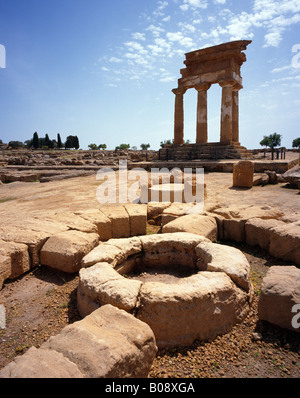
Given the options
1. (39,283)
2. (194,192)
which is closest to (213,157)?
(194,192)

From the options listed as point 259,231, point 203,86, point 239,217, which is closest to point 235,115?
point 203,86

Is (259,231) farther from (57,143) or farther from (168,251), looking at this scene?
(57,143)

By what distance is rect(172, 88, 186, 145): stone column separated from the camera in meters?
17.0

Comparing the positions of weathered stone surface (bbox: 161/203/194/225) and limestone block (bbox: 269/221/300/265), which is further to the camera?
weathered stone surface (bbox: 161/203/194/225)

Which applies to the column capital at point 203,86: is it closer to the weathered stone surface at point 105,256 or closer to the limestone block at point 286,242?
the limestone block at point 286,242

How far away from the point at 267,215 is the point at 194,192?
1934 millimetres

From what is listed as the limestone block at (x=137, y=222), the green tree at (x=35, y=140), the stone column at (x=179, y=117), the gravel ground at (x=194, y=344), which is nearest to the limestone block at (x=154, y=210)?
the limestone block at (x=137, y=222)

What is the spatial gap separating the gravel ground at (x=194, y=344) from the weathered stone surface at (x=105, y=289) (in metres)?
0.30

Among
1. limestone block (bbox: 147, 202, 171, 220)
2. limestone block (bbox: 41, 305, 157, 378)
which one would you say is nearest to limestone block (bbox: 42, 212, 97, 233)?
limestone block (bbox: 147, 202, 171, 220)

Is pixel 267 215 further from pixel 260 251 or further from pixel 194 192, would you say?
pixel 194 192

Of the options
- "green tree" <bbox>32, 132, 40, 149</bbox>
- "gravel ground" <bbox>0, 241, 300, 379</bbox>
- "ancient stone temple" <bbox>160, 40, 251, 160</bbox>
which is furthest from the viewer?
"green tree" <bbox>32, 132, 40, 149</bbox>

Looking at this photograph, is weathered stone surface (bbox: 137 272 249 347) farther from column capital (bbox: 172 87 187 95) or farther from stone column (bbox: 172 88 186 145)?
column capital (bbox: 172 87 187 95)

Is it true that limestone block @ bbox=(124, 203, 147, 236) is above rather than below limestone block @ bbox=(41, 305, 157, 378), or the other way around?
above

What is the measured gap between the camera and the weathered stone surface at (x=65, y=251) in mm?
3238
